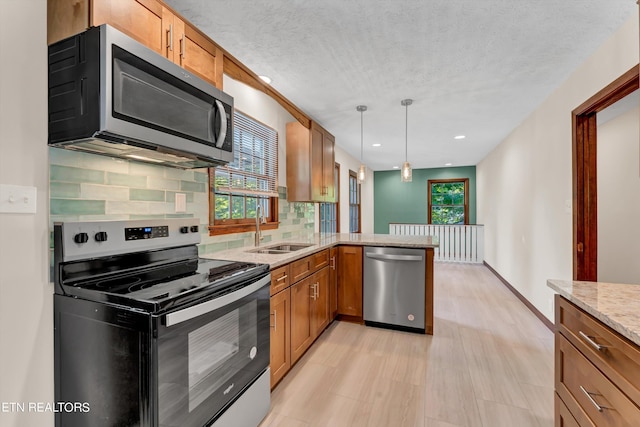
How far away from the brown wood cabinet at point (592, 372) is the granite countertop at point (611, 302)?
0.04 m

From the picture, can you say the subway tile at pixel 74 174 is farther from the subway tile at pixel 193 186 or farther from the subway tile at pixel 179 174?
the subway tile at pixel 193 186

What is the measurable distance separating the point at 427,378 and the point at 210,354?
1.63 m

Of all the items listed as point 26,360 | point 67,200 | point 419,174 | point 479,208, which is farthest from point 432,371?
point 419,174

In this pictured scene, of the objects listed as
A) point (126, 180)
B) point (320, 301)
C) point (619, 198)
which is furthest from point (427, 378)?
point (619, 198)

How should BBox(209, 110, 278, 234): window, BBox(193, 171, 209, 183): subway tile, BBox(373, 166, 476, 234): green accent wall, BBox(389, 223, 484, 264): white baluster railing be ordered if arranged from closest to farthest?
BBox(193, 171, 209, 183): subway tile → BBox(209, 110, 278, 234): window → BBox(389, 223, 484, 264): white baluster railing → BBox(373, 166, 476, 234): green accent wall

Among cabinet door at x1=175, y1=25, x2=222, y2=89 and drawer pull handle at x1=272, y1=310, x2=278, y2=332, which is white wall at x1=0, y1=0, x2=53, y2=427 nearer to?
cabinet door at x1=175, y1=25, x2=222, y2=89

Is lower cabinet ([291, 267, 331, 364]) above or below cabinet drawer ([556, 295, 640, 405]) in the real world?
below

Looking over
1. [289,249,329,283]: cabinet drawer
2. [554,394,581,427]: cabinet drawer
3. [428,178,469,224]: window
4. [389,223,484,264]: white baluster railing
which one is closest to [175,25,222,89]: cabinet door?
[289,249,329,283]: cabinet drawer

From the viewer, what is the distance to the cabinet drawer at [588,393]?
896 millimetres

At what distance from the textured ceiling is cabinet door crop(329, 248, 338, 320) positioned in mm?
1707

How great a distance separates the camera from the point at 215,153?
1.61 m

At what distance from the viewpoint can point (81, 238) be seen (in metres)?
1.28

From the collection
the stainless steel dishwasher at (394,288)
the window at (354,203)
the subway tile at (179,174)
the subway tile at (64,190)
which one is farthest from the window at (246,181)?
the window at (354,203)

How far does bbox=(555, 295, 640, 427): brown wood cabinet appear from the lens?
34.5 inches
